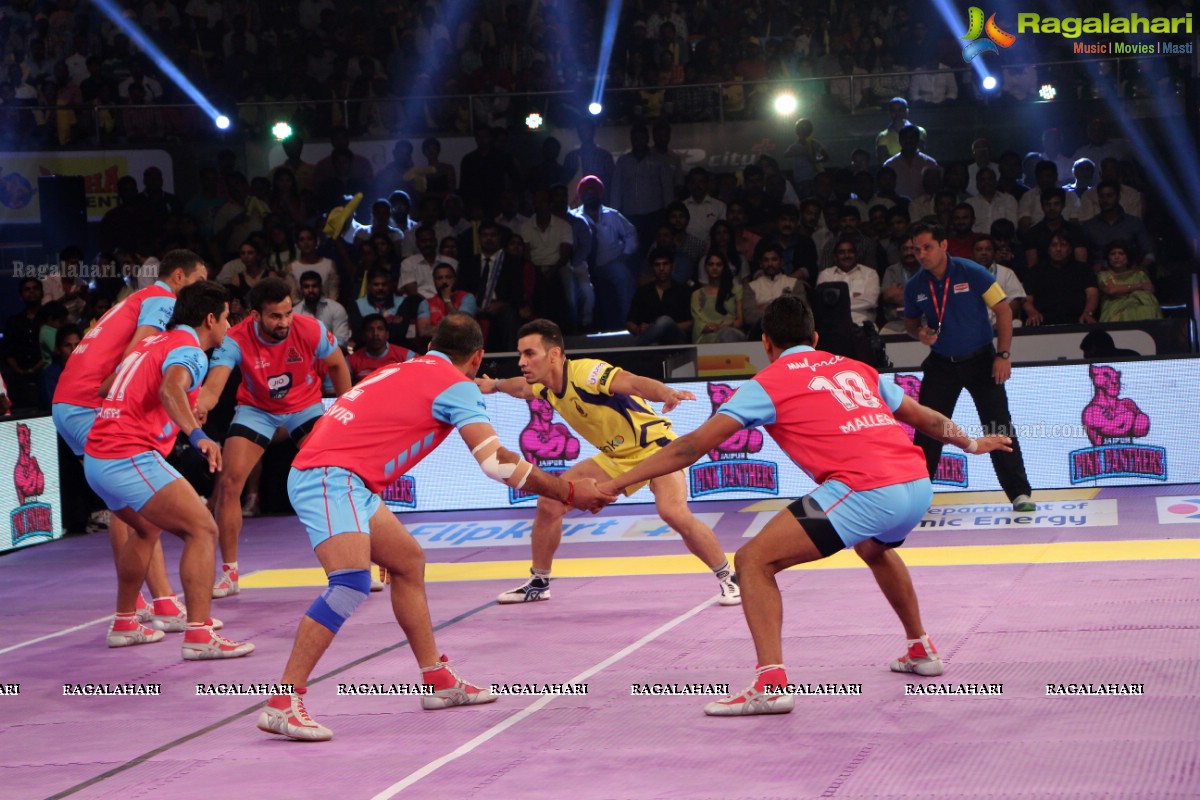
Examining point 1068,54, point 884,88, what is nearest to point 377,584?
point 884,88

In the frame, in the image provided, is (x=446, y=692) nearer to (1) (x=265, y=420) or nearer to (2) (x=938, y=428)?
(2) (x=938, y=428)

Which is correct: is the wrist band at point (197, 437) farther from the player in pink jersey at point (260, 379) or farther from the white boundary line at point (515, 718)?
the white boundary line at point (515, 718)

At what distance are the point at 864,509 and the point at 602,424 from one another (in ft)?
9.38

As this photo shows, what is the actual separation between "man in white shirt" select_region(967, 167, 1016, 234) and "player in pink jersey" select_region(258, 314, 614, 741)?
10.4m

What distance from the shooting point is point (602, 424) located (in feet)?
27.4

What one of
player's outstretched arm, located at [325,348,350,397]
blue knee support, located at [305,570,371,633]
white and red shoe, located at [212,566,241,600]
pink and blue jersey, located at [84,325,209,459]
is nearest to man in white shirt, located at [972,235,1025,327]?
player's outstretched arm, located at [325,348,350,397]

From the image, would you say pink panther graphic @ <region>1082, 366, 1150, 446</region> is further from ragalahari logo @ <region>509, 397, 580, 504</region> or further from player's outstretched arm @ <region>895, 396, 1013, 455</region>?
player's outstretched arm @ <region>895, 396, 1013, 455</region>

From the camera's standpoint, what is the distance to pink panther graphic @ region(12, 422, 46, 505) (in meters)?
11.9

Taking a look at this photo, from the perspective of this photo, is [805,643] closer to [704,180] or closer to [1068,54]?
[704,180]

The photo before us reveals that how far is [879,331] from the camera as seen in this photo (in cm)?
1416

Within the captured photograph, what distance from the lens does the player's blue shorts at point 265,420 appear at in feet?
30.1

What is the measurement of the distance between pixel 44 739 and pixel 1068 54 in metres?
14.0

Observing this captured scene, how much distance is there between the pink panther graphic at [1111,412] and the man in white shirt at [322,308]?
23.8 feet

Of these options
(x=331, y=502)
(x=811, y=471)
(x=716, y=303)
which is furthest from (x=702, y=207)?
(x=331, y=502)
